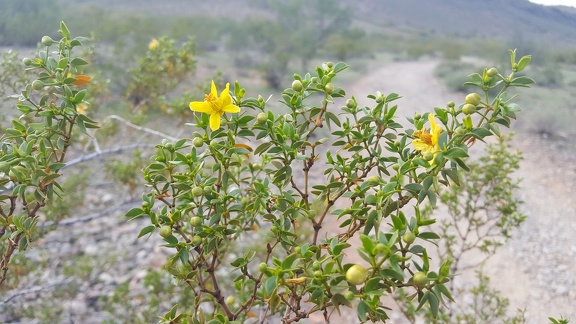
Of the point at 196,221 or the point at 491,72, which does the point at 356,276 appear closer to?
the point at 196,221

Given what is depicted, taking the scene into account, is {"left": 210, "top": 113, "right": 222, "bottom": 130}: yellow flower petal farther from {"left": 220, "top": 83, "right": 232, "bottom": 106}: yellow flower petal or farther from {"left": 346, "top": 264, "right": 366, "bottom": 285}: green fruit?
{"left": 346, "top": 264, "right": 366, "bottom": 285}: green fruit

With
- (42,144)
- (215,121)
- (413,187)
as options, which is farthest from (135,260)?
(413,187)

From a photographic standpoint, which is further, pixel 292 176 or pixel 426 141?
pixel 292 176

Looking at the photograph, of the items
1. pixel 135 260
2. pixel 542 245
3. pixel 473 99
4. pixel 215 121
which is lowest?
pixel 542 245

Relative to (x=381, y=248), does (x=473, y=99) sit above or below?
above

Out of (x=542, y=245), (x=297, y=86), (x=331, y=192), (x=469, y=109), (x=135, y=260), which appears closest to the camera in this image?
(x=469, y=109)

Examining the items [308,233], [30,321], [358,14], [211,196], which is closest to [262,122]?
[211,196]

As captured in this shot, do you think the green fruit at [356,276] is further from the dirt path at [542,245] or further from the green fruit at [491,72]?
the dirt path at [542,245]

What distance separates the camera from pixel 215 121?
40.6 inches

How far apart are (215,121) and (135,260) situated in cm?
291

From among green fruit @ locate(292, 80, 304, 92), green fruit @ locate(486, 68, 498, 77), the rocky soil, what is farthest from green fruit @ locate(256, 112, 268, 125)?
the rocky soil

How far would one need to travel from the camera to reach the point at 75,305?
2920 millimetres

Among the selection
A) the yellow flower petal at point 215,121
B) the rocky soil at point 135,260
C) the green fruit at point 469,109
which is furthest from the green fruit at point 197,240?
the rocky soil at point 135,260

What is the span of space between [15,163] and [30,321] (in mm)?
1982
